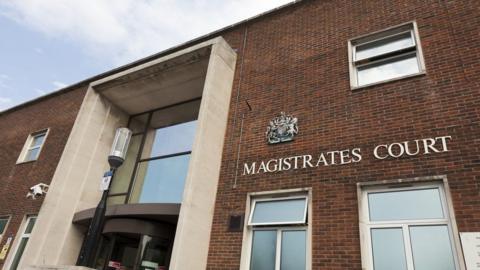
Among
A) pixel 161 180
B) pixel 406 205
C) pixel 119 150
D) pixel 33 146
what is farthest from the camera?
pixel 33 146

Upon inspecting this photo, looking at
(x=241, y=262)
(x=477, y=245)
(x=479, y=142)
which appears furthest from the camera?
(x=241, y=262)

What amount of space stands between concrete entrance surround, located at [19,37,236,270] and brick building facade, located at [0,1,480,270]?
0.13ft

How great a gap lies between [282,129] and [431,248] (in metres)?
3.53

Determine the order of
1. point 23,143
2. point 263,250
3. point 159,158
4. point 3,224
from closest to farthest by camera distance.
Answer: point 263,250 < point 159,158 < point 3,224 < point 23,143

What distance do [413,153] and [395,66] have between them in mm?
2177

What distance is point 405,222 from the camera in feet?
17.8

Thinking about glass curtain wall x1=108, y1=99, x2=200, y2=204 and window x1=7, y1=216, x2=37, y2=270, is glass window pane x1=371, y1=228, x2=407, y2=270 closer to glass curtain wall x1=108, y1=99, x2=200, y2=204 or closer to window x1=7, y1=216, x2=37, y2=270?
glass curtain wall x1=108, y1=99, x2=200, y2=204

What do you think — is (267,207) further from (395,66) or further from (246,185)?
(395,66)

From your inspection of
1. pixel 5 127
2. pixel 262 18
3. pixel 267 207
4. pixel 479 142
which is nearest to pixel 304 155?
pixel 267 207

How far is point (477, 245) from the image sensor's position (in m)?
4.73

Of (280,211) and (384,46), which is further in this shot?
(384,46)

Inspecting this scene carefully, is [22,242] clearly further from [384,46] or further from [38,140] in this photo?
[384,46]

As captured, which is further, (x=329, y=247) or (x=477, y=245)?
(x=329, y=247)

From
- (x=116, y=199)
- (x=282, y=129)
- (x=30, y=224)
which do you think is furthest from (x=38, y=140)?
(x=282, y=129)
